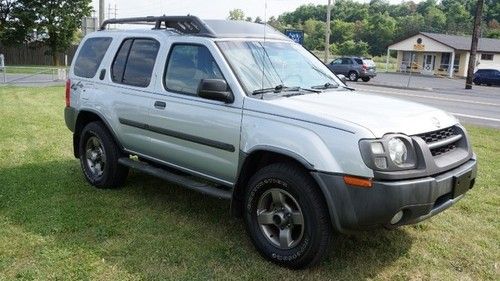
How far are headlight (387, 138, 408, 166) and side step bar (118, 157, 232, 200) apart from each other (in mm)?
1470

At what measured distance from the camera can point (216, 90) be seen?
4.13m

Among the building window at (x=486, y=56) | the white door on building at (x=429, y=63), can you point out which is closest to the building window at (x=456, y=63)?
the white door on building at (x=429, y=63)

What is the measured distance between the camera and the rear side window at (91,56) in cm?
593

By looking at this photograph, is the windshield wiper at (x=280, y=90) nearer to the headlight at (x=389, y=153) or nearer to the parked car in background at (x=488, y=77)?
the headlight at (x=389, y=153)

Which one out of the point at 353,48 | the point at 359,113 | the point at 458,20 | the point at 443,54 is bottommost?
the point at 359,113

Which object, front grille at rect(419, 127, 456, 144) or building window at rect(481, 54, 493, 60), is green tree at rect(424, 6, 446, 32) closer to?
building window at rect(481, 54, 493, 60)

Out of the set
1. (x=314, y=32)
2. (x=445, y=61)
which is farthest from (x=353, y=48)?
(x=314, y=32)

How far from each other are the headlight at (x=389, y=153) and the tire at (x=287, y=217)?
20.1 inches

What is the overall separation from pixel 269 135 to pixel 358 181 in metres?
0.84

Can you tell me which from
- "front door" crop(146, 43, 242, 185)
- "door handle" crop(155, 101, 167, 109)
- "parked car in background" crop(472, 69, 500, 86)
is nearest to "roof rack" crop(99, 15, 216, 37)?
"front door" crop(146, 43, 242, 185)

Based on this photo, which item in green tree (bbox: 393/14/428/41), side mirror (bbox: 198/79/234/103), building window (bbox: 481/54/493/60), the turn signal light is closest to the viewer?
the turn signal light

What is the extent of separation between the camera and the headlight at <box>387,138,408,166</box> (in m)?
3.46

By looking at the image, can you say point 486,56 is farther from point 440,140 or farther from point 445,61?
point 440,140

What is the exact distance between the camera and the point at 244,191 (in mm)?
4289
